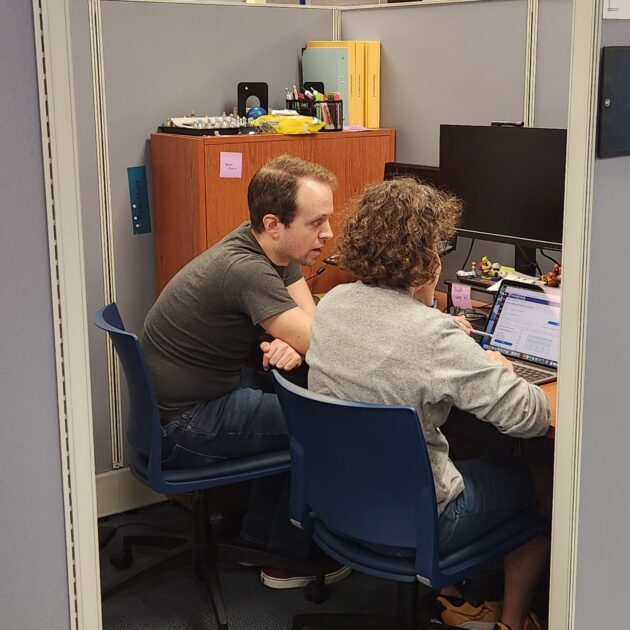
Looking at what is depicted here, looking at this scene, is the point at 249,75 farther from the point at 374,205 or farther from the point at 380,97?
the point at 374,205

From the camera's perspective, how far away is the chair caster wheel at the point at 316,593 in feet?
8.89

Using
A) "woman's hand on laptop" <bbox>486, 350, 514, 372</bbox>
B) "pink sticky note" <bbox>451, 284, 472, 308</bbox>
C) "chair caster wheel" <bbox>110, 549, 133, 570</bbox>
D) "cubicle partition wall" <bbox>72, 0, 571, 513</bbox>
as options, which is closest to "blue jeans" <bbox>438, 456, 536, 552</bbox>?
"woman's hand on laptop" <bbox>486, 350, 514, 372</bbox>

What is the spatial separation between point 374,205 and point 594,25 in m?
0.62

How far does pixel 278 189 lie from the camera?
8.54 feet

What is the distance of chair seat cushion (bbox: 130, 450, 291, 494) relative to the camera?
2449 millimetres

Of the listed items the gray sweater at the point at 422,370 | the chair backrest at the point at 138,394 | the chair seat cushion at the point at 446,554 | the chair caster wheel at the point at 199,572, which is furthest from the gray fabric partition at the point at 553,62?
the chair caster wheel at the point at 199,572

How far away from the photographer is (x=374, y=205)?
7.09ft

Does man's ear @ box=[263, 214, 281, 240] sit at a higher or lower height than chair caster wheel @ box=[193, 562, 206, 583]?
higher

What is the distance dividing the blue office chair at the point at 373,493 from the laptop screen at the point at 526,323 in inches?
17.7

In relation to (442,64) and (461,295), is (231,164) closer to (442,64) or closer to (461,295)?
(442,64)

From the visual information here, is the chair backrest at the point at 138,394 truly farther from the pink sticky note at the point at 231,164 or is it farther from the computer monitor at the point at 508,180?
the computer monitor at the point at 508,180

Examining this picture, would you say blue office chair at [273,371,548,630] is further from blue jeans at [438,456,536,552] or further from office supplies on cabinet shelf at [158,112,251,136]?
office supplies on cabinet shelf at [158,112,251,136]

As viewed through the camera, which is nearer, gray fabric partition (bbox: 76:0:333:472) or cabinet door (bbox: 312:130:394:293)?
gray fabric partition (bbox: 76:0:333:472)

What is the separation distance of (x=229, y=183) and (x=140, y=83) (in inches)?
16.8
